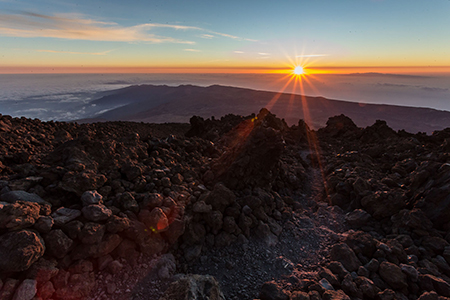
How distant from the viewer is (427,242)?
239 inches

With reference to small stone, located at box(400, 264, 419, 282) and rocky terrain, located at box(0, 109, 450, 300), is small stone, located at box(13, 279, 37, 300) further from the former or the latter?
small stone, located at box(400, 264, 419, 282)

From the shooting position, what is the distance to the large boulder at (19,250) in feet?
11.1

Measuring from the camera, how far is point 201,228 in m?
5.69

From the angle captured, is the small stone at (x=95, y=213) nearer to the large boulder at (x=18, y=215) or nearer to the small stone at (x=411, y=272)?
the large boulder at (x=18, y=215)

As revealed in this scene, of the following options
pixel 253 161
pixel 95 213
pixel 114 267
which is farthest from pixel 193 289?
pixel 253 161

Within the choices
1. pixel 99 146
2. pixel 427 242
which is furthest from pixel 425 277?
pixel 99 146

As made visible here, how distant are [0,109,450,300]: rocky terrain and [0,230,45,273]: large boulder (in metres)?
0.02

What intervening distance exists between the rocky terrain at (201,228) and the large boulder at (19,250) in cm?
2

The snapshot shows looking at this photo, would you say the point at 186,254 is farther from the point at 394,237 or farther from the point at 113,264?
the point at 394,237

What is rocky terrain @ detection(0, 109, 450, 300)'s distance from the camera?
12.8 ft

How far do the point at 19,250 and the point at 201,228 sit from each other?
352 cm

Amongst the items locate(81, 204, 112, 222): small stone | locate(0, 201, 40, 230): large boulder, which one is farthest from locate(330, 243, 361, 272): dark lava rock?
locate(0, 201, 40, 230): large boulder

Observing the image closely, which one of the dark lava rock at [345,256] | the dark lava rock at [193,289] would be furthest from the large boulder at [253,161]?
the dark lava rock at [193,289]

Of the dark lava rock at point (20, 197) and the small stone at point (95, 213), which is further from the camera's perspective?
the small stone at point (95, 213)
